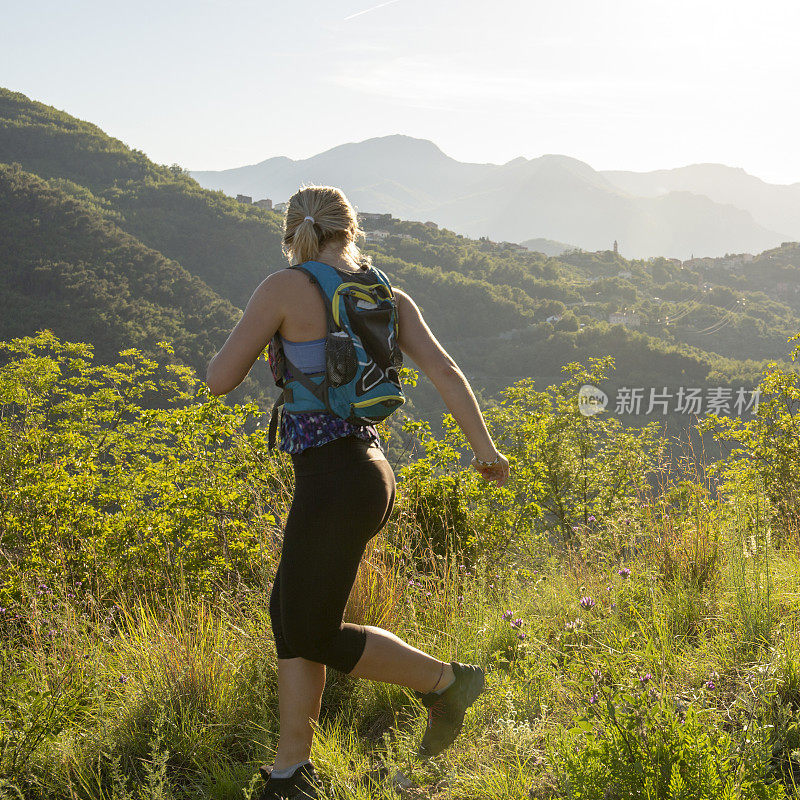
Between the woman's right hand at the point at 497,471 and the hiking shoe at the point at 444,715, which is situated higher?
the woman's right hand at the point at 497,471

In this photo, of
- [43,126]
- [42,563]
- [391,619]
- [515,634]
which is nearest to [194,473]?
[42,563]

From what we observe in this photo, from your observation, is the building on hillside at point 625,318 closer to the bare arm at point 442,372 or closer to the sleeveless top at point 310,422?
the bare arm at point 442,372

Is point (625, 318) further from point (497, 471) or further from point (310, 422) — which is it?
point (310, 422)

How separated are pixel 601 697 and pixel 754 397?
5.28 metres

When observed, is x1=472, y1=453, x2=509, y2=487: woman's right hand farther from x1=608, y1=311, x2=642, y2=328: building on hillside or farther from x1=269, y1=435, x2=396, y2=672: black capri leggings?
x1=608, y1=311, x2=642, y2=328: building on hillside

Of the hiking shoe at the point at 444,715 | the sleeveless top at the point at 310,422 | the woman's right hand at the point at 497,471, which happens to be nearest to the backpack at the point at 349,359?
the sleeveless top at the point at 310,422

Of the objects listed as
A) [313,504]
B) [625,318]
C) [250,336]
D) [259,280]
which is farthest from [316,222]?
[625,318]

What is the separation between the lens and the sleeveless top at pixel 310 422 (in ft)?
4.86

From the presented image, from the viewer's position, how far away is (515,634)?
2.14 meters

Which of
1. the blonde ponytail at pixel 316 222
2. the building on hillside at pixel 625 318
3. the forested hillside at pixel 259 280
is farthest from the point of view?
the building on hillside at pixel 625 318

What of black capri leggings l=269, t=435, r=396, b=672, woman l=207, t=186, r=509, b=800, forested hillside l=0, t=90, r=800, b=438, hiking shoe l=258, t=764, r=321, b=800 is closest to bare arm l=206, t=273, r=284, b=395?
woman l=207, t=186, r=509, b=800

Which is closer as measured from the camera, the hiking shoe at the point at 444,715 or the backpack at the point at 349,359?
the backpack at the point at 349,359

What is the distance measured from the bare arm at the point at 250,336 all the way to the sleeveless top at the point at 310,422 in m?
0.07

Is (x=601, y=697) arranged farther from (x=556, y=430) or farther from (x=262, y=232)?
(x=262, y=232)
